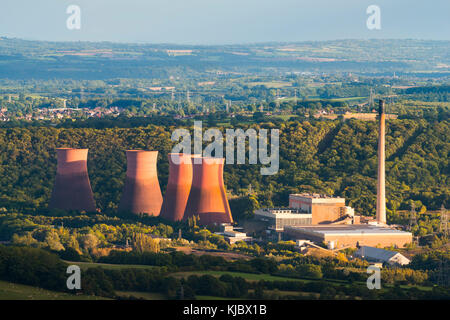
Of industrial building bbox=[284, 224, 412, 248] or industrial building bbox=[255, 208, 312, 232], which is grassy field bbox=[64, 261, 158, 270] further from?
industrial building bbox=[255, 208, 312, 232]

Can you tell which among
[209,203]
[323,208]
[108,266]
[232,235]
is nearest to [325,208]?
[323,208]

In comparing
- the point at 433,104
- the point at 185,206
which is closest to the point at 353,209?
the point at 185,206

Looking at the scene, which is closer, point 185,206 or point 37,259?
point 37,259

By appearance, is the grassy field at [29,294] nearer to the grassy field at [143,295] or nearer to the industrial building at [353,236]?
the grassy field at [143,295]

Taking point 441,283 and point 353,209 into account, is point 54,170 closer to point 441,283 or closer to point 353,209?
point 353,209

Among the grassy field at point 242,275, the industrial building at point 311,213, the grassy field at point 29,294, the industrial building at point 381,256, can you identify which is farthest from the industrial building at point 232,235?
the grassy field at point 29,294
